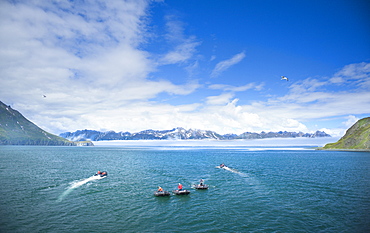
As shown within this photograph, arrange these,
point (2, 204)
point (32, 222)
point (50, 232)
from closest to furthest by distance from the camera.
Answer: point (50, 232) → point (32, 222) → point (2, 204)

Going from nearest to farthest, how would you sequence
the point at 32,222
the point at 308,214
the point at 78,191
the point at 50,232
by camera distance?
the point at 50,232, the point at 32,222, the point at 308,214, the point at 78,191

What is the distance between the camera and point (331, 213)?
127ft

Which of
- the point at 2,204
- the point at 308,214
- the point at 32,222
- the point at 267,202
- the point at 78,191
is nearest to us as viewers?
the point at 32,222

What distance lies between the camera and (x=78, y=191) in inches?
2138

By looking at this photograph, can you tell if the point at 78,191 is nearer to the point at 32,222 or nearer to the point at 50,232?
the point at 32,222

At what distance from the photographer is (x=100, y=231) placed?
3080 centimetres

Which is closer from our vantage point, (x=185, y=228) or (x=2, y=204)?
(x=185, y=228)

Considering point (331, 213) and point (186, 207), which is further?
point (186, 207)

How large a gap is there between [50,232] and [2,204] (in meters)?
20.9

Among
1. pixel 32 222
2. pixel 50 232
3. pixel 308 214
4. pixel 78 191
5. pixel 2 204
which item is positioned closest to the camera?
pixel 50 232

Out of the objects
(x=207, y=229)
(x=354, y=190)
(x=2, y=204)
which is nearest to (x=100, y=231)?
(x=207, y=229)

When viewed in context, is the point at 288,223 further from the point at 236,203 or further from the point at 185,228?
the point at 185,228

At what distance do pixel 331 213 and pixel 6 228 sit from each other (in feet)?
178

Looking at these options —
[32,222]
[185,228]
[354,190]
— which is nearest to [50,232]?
[32,222]
